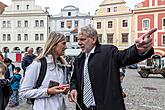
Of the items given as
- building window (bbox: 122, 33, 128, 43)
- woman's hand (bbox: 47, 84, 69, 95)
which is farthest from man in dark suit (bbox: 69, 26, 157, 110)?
building window (bbox: 122, 33, 128, 43)

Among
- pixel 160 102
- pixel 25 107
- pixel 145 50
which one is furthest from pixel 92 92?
pixel 160 102

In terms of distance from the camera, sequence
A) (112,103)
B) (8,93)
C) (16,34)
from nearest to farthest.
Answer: (112,103)
(8,93)
(16,34)

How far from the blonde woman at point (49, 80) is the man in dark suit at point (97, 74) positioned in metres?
0.15

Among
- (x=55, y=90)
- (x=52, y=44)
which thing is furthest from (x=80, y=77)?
(x=52, y=44)

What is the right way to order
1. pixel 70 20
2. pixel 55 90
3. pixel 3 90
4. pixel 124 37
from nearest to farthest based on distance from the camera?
pixel 55 90, pixel 3 90, pixel 124 37, pixel 70 20

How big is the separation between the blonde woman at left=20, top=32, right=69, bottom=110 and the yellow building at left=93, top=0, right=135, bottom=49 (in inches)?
1560

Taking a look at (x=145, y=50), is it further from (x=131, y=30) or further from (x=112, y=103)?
(x=131, y=30)

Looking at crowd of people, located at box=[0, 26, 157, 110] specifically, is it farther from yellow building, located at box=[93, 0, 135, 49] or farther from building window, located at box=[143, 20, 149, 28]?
yellow building, located at box=[93, 0, 135, 49]

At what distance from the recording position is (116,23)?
42.8 meters

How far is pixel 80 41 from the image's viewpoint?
8.49 feet

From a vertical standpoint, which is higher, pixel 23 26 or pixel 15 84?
pixel 23 26

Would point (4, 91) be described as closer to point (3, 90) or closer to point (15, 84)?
point (3, 90)

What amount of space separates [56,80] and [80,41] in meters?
0.44

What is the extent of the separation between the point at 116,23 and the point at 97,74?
41.1m
